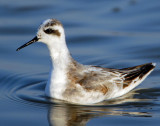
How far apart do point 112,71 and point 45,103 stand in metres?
1.95

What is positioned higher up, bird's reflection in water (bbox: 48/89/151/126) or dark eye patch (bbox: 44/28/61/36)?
dark eye patch (bbox: 44/28/61/36)

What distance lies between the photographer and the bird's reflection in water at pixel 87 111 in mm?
9438

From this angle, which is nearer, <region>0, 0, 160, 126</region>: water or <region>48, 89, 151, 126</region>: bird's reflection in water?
<region>48, 89, 151, 126</region>: bird's reflection in water

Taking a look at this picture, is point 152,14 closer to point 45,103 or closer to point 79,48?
point 79,48

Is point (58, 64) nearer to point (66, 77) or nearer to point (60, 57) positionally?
point (60, 57)

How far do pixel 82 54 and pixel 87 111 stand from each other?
3.76m

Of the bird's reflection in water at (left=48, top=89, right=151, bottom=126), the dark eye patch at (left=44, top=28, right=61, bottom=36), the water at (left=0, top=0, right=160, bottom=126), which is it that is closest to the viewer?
the bird's reflection in water at (left=48, top=89, right=151, bottom=126)

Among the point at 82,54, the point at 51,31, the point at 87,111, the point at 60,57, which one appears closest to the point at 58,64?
the point at 60,57

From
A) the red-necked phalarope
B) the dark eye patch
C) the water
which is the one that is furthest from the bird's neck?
the water

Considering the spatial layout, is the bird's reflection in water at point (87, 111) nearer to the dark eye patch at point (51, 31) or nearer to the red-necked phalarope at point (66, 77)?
the red-necked phalarope at point (66, 77)

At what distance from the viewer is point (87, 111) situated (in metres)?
9.86

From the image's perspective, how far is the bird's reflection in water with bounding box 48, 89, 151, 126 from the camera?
944cm

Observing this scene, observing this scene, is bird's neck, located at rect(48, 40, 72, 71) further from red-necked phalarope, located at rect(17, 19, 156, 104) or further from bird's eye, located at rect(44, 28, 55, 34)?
bird's eye, located at rect(44, 28, 55, 34)

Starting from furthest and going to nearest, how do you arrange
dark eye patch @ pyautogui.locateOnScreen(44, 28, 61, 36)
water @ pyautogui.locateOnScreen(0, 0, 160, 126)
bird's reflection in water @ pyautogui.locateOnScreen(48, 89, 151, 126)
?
dark eye patch @ pyautogui.locateOnScreen(44, 28, 61, 36)
water @ pyautogui.locateOnScreen(0, 0, 160, 126)
bird's reflection in water @ pyautogui.locateOnScreen(48, 89, 151, 126)
